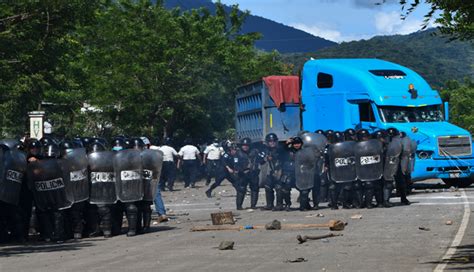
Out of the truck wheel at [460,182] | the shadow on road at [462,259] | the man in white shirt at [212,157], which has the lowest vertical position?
the shadow on road at [462,259]

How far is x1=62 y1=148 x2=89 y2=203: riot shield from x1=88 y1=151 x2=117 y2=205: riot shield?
0.16m

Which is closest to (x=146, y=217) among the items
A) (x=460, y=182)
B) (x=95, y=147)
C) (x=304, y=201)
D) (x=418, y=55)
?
(x=95, y=147)

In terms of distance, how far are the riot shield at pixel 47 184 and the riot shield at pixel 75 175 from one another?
0.41ft

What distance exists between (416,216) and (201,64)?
96.2 ft

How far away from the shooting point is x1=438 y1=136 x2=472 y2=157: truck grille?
28.9m

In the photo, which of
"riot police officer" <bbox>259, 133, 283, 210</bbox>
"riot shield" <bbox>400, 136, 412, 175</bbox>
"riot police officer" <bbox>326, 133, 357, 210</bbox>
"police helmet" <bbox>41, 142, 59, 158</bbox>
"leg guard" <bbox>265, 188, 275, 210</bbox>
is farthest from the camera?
"leg guard" <bbox>265, 188, 275, 210</bbox>

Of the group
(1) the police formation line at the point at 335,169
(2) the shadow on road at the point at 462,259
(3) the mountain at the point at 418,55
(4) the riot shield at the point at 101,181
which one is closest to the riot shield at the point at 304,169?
(1) the police formation line at the point at 335,169

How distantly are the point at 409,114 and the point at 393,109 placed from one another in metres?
0.54

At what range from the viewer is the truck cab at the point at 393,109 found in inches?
1140

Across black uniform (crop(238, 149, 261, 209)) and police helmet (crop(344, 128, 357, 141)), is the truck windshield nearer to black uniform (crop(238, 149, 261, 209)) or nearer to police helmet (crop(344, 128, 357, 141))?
police helmet (crop(344, 128, 357, 141))

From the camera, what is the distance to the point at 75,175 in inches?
715

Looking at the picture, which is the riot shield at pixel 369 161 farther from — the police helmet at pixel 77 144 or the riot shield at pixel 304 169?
the police helmet at pixel 77 144

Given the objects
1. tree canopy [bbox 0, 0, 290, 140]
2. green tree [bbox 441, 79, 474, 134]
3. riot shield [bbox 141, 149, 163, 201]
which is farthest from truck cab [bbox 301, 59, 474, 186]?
green tree [bbox 441, 79, 474, 134]

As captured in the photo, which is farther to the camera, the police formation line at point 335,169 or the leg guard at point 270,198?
the leg guard at point 270,198
